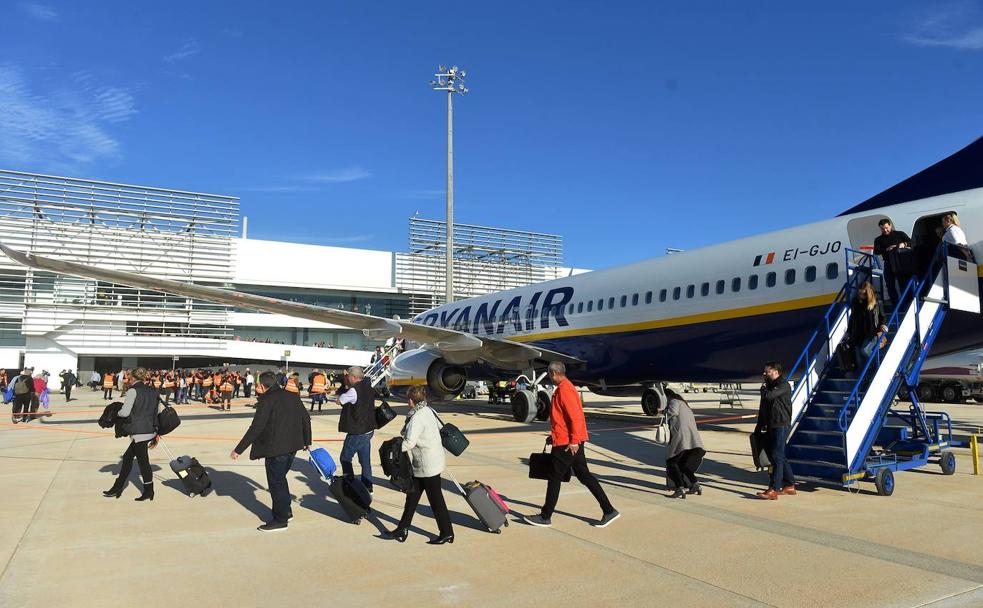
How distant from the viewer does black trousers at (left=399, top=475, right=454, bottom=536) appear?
6258 millimetres

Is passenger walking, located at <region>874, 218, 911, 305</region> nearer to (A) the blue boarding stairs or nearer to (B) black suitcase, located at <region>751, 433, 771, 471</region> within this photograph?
(A) the blue boarding stairs

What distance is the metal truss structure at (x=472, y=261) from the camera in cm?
6216

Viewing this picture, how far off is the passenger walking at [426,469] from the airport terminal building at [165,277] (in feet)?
123

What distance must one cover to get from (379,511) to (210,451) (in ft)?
21.7

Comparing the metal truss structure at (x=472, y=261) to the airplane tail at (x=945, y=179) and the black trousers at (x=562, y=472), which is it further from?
the black trousers at (x=562, y=472)

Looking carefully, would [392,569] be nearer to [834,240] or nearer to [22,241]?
[834,240]

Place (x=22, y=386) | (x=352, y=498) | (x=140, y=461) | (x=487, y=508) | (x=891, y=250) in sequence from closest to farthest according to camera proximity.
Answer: (x=487, y=508)
(x=352, y=498)
(x=140, y=461)
(x=891, y=250)
(x=22, y=386)

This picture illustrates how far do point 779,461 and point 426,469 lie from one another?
4737mm

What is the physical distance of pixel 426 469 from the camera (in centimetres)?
633

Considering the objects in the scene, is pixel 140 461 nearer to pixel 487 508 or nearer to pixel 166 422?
pixel 166 422

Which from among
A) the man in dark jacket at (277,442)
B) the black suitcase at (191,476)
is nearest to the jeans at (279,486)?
the man in dark jacket at (277,442)

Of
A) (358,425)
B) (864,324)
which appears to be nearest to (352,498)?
(358,425)

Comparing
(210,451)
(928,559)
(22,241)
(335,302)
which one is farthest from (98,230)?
(928,559)

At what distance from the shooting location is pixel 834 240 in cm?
1223
